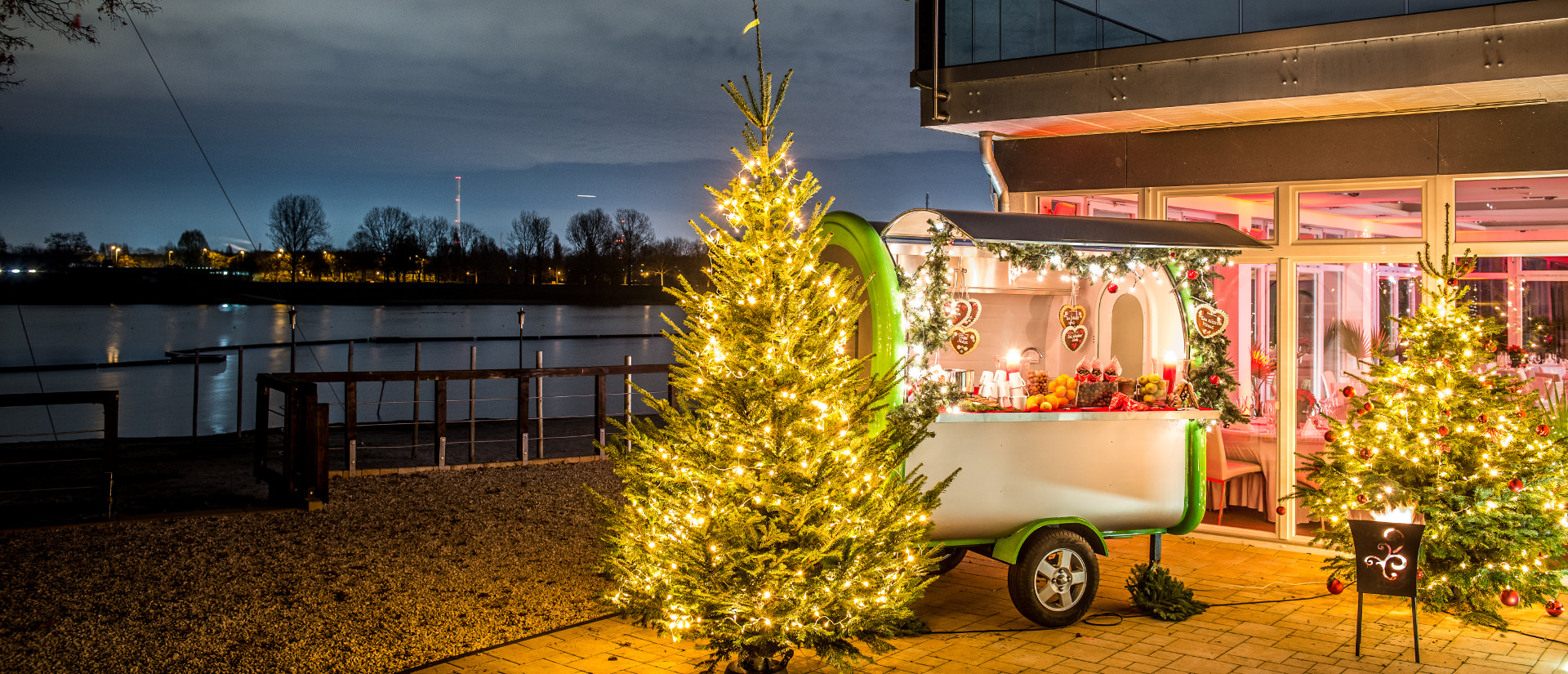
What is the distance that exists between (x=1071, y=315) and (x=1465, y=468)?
8.65 ft

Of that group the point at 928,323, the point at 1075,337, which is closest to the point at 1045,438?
the point at 928,323

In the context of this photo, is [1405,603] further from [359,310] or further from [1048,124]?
[359,310]

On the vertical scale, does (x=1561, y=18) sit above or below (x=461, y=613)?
above

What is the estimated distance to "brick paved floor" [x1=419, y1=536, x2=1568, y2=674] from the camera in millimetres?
5387

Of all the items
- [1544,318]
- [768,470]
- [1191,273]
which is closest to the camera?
[768,470]

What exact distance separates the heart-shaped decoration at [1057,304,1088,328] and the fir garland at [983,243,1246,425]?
0.49 meters

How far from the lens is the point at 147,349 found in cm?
3859

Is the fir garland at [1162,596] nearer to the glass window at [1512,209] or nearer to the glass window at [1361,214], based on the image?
the glass window at [1361,214]

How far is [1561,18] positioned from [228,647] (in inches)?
338

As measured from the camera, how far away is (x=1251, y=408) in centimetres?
866

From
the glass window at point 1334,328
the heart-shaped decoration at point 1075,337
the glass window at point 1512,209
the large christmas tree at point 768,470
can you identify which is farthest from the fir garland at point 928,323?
the glass window at point 1512,209

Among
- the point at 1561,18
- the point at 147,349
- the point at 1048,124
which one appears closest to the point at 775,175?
the point at 1048,124

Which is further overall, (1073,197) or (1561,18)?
(1073,197)

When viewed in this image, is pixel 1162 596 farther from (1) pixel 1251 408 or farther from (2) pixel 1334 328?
(2) pixel 1334 328
